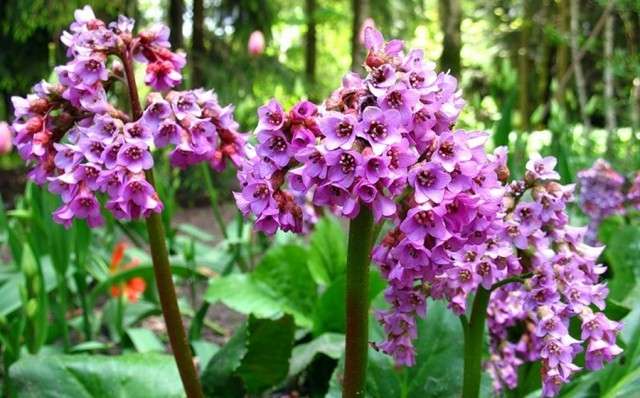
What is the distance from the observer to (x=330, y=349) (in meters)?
1.87

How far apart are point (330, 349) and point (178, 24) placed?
6.25 metres

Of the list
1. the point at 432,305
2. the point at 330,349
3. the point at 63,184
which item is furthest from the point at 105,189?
the point at 330,349

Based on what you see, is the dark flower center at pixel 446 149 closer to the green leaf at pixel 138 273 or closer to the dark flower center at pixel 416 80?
the dark flower center at pixel 416 80

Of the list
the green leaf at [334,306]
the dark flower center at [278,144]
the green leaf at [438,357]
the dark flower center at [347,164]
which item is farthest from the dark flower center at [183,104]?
the green leaf at [334,306]

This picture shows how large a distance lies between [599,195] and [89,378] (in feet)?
6.36

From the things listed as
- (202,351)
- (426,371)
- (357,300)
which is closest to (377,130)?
(357,300)

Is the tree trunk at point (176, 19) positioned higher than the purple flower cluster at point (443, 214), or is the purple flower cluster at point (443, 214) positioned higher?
the tree trunk at point (176, 19)

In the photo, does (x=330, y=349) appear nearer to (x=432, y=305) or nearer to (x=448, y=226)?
(x=432, y=305)

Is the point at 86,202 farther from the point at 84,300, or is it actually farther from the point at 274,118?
the point at 84,300

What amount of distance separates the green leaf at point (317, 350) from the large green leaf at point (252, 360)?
0.09 m

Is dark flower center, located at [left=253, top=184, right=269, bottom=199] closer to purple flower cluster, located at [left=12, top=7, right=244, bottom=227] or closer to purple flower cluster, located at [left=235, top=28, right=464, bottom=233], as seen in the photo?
purple flower cluster, located at [left=235, top=28, right=464, bottom=233]

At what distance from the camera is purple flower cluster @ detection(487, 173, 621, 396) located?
1.13 metres

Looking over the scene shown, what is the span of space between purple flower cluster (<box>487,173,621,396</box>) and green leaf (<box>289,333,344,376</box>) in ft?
2.49

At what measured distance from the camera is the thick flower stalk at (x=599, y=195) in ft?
8.94
